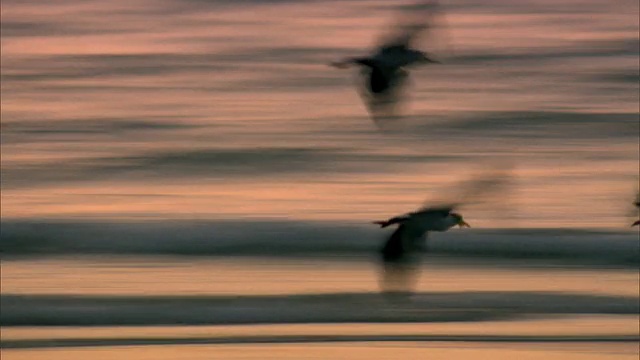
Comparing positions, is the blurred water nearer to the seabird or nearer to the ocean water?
the ocean water

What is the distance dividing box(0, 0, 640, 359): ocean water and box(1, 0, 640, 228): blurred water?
0.02m

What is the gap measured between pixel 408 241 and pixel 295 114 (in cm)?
295

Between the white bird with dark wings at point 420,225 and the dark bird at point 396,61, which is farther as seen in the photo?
the dark bird at point 396,61

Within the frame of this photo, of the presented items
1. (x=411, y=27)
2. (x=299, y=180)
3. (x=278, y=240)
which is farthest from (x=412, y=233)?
(x=299, y=180)

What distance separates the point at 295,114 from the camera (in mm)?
12023

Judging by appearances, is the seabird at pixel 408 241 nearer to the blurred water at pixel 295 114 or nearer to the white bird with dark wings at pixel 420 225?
the white bird with dark wings at pixel 420 225

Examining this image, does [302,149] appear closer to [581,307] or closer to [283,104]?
[283,104]

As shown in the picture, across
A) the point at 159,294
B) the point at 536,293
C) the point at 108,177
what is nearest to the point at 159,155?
the point at 108,177

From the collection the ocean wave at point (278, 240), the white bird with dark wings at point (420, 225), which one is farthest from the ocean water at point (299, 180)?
the white bird with dark wings at point (420, 225)

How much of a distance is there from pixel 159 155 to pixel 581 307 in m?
3.31

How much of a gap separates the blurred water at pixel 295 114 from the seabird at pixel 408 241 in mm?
786

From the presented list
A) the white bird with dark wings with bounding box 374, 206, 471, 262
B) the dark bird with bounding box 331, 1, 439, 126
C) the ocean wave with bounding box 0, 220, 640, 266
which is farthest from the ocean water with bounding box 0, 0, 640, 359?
the dark bird with bounding box 331, 1, 439, 126

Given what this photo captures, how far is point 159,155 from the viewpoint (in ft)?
38.0

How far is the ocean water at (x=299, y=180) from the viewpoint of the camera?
9125mm
